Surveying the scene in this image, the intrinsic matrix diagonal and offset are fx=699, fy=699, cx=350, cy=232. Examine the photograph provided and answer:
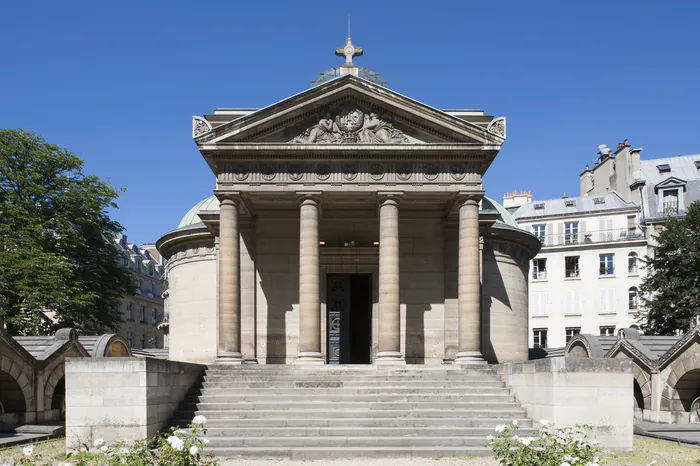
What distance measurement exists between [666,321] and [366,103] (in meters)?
28.3

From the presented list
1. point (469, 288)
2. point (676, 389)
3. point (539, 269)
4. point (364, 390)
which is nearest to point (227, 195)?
point (364, 390)

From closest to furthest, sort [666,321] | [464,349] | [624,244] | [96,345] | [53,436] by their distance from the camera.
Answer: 1. [53,436]
2. [96,345]
3. [464,349]
4. [666,321]
5. [624,244]

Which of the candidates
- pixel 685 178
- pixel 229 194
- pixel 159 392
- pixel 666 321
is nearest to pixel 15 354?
pixel 159 392

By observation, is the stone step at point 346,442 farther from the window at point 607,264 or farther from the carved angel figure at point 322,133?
the window at point 607,264

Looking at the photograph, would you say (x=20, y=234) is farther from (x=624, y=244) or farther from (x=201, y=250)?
(x=624, y=244)

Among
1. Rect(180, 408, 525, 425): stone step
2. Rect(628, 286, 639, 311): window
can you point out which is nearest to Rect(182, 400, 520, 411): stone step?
Rect(180, 408, 525, 425): stone step

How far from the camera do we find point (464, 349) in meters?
24.8

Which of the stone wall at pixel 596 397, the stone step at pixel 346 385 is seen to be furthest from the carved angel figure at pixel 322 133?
the stone wall at pixel 596 397

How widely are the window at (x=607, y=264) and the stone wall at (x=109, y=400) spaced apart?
50700 millimetres

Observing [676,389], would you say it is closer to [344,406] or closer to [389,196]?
[389,196]

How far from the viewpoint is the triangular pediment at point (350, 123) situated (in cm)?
2519

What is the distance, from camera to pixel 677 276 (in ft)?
142

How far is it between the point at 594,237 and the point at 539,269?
218 inches

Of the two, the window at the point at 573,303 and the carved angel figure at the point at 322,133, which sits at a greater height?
the carved angel figure at the point at 322,133
